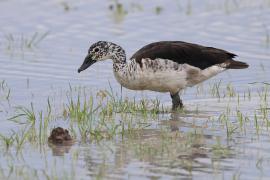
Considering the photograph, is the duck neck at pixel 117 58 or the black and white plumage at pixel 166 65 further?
the duck neck at pixel 117 58

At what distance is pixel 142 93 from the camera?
12.7 metres

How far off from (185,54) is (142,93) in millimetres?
1191

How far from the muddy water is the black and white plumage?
1.24 feet

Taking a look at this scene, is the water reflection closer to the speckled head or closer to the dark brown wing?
the dark brown wing

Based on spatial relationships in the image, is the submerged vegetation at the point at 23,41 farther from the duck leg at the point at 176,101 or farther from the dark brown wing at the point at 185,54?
the duck leg at the point at 176,101

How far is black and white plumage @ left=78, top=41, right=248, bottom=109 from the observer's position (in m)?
11.4

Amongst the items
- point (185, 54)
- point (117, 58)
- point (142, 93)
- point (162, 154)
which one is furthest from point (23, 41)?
point (162, 154)

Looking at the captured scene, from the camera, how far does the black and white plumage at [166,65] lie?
451 inches

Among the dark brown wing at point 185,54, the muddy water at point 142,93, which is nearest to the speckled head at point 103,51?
the dark brown wing at point 185,54

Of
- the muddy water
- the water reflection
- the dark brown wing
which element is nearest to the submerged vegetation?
the muddy water

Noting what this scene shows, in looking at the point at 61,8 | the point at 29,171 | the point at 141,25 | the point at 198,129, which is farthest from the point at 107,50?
the point at 61,8

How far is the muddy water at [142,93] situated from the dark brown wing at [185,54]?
530 mm

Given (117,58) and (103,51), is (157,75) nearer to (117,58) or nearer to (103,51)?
(117,58)

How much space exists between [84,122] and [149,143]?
114cm
